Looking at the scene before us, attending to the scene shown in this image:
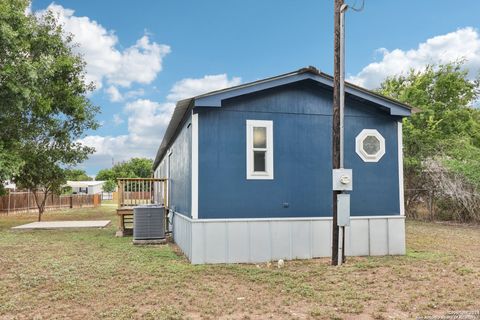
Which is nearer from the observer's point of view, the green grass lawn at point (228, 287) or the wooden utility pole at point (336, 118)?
the green grass lawn at point (228, 287)

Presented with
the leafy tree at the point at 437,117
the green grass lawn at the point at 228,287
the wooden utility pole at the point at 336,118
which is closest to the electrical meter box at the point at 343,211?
the wooden utility pole at the point at 336,118

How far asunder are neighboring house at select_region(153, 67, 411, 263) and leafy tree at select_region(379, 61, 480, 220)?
27.7 ft

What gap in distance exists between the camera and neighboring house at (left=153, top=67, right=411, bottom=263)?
23.5 ft

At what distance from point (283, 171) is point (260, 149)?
23.2 inches

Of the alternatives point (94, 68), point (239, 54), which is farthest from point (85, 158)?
point (239, 54)

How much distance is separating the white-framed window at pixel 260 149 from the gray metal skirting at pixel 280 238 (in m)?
0.86

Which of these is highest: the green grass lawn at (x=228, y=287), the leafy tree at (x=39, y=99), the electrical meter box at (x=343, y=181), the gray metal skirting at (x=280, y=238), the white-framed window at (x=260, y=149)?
the leafy tree at (x=39, y=99)

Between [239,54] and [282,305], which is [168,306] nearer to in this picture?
[282,305]

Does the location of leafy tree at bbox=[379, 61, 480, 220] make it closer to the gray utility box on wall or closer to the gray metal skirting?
the gray metal skirting

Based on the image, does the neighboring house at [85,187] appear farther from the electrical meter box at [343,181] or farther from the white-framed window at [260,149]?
the electrical meter box at [343,181]

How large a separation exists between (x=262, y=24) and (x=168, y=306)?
1100 centimetres

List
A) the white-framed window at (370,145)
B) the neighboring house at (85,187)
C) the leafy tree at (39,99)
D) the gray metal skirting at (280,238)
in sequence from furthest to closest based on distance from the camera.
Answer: the neighboring house at (85,187)
the leafy tree at (39,99)
the white-framed window at (370,145)
the gray metal skirting at (280,238)

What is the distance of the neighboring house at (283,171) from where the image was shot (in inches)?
282

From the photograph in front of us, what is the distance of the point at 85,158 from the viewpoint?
55.9ft
